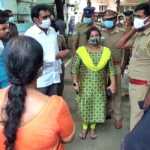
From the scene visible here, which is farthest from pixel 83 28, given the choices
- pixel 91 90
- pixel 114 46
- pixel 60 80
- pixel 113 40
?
pixel 91 90

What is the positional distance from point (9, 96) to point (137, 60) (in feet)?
10.9

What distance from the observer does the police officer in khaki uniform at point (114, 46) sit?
7215 millimetres

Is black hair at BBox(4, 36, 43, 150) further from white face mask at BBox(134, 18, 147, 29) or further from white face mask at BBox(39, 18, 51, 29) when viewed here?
white face mask at BBox(39, 18, 51, 29)

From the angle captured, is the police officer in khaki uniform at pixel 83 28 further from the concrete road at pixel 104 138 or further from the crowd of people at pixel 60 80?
the concrete road at pixel 104 138

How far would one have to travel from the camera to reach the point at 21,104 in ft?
8.21

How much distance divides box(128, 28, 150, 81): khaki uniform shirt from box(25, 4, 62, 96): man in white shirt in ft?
3.79

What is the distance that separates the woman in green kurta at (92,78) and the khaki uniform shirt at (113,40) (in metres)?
0.46

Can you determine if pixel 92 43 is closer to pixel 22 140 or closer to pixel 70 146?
pixel 70 146

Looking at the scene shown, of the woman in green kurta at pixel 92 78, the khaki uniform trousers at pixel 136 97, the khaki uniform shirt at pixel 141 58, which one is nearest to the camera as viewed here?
the khaki uniform shirt at pixel 141 58

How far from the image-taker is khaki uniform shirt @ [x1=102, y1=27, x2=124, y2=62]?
23.6ft

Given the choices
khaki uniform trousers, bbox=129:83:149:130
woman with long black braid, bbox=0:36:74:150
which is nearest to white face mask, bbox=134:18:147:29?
khaki uniform trousers, bbox=129:83:149:130

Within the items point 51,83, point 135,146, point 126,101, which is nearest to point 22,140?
point 135,146

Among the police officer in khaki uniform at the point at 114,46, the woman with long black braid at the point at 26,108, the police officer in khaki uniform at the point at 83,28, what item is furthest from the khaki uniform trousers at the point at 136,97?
the woman with long black braid at the point at 26,108

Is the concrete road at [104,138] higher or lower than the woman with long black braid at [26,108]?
lower
